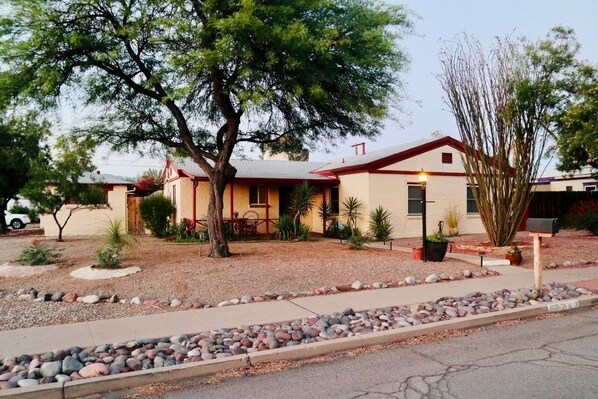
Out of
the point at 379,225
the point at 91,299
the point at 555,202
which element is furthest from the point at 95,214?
the point at 555,202

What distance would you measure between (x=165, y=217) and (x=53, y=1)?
37.3 feet

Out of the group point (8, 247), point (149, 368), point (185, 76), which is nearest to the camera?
point (149, 368)

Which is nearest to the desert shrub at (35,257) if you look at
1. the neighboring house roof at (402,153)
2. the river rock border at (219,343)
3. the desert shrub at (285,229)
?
the river rock border at (219,343)

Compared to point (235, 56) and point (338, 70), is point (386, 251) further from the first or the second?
point (235, 56)

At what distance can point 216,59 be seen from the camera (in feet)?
31.3

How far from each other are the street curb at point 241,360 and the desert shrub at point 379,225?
11.1 m

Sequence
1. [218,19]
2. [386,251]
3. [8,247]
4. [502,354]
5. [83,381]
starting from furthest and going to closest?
[8,247] < [386,251] < [218,19] < [502,354] < [83,381]

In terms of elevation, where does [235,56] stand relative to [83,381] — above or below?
above

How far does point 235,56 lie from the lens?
10227 millimetres

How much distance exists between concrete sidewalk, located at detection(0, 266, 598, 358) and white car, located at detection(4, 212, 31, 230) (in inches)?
1243

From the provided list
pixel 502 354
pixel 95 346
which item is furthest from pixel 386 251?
pixel 95 346

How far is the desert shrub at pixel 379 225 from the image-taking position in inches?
721

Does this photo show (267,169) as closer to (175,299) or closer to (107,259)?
(107,259)

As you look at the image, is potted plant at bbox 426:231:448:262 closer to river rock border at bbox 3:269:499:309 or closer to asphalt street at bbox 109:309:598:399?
river rock border at bbox 3:269:499:309
